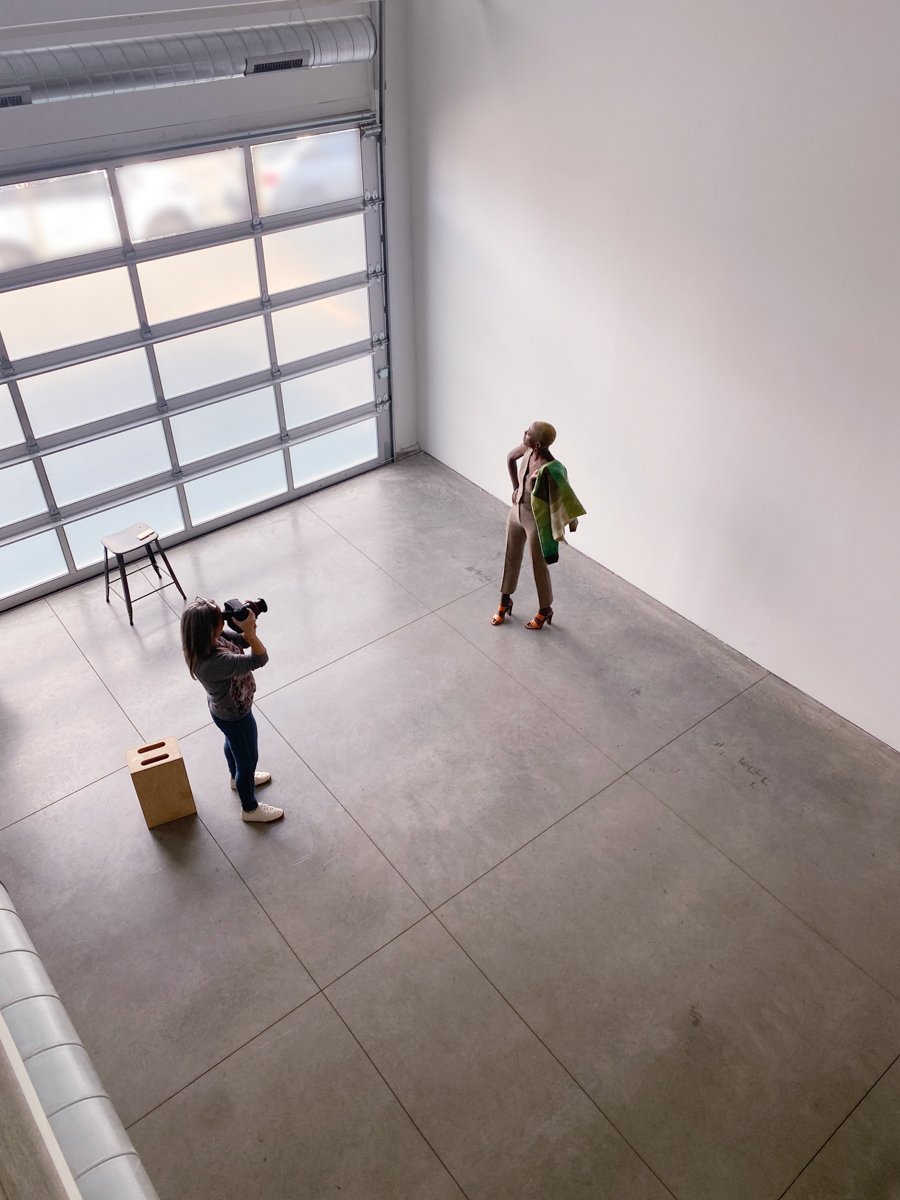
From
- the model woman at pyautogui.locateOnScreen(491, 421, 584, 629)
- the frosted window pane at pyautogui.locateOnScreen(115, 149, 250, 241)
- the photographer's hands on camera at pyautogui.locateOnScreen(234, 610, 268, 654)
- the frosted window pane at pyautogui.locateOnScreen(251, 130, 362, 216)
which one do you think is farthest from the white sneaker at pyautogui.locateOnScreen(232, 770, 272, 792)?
the frosted window pane at pyautogui.locateOnScreen(251, 130, 362, 216)

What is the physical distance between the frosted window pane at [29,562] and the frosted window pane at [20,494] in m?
0.21

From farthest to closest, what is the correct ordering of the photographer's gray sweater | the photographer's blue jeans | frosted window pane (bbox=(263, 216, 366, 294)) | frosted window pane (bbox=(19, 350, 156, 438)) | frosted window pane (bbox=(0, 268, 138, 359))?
frosted window pane (bbox=(263, 216, 366, 294))
frosted window pane (bbox=(19, 350, 156, 438))
frosted window pane (bbox=(0, 268, 138, 359))
the photographer's blue jeans
the photographer's gray sweater

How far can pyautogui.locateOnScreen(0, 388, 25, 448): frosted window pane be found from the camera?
640 cm

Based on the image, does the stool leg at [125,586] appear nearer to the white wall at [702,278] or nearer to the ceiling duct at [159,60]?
the ceiling duct at [159,60]

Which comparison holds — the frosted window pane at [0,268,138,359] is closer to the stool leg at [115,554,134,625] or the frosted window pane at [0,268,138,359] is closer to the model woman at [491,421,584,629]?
the stool leg at [115,554,134,625]

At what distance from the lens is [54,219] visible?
605 cm

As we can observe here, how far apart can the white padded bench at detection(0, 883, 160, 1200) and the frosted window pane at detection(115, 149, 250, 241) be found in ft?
18.1

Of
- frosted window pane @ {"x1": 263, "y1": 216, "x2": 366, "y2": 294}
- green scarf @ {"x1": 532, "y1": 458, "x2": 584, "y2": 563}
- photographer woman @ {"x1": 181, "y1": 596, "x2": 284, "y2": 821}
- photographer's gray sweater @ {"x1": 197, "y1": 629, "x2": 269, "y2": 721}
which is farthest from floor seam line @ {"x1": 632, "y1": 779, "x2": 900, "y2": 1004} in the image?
frosted window pane @ {"x1": 263, "y1": 216, "x2": 366, "y2": 294}

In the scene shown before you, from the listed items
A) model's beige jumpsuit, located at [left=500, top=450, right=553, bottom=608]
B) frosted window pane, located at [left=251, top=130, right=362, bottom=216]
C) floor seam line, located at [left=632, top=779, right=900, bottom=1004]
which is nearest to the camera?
floor seam line, located at [left=632, top=779, right=900, bottom=1004]

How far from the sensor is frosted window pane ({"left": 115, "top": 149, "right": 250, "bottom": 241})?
630cm

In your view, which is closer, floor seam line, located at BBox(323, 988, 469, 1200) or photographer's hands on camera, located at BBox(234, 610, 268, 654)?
floor seam line, located at BBox(323, 988, 469, 1200)

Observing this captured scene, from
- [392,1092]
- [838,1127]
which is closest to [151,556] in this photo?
[392,1092]

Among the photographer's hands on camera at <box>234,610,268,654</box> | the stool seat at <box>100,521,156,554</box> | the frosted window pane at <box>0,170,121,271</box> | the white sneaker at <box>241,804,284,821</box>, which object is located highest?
the frosted window pane at <box>0,170,121,271</box>

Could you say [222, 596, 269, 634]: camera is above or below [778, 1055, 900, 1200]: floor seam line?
above
